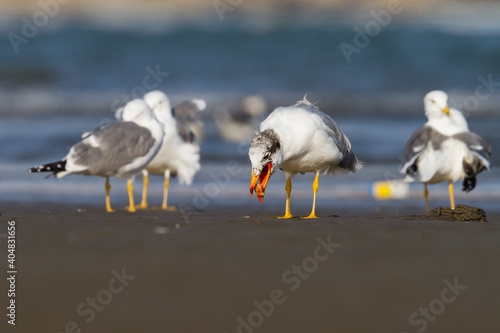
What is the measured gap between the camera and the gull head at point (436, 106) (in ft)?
26.5

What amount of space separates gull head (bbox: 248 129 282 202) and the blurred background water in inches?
105

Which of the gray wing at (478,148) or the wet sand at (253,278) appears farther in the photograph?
the gray wing at (478,148)

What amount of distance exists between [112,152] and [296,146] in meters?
2.09

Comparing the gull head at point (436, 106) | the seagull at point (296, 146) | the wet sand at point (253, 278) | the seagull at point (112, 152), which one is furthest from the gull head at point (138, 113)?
the wet sand at point (253, 278)

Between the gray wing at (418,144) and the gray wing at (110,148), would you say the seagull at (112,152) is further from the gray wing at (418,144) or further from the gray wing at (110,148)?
the gray wing at (418,144)

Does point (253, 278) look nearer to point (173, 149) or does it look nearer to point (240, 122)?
point (173, 149)

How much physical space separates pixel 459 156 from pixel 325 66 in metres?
15.1

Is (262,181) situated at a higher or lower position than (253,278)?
higher

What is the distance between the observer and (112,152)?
7453 millimetres

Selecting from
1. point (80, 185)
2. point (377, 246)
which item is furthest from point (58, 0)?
point (377, 246)

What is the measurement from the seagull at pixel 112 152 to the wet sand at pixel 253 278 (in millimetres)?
2084

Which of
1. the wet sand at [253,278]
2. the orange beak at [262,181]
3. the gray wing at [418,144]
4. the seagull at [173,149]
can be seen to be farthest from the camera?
the seagull at [173,149]

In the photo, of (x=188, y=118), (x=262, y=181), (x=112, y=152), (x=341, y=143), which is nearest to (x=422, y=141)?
(x=341, y=143)

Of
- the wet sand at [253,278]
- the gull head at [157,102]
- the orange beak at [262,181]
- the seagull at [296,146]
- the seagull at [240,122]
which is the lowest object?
the wet sand at [253,278]
